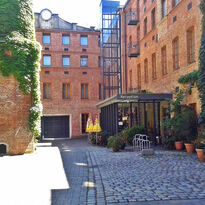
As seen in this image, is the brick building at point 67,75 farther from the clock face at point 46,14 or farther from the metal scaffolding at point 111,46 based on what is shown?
the metal scaffolding at point 111,46

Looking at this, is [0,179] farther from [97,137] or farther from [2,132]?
[97,137]

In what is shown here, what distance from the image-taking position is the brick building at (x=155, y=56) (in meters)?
13.3

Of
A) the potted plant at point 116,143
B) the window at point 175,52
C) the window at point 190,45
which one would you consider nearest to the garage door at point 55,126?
the potted plant at point 116,143

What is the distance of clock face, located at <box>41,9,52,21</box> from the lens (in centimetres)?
2833

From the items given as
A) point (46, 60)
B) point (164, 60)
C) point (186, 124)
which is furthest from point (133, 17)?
point (186, 124)

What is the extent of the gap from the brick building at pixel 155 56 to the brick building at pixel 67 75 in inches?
171

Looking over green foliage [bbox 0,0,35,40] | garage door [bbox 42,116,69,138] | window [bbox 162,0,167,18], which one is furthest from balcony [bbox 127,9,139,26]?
garage door [bbox 42,116,69,138]

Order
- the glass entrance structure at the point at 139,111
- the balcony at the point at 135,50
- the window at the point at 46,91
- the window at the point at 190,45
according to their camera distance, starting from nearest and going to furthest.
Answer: the window at the point at 190,45, the glass entrance structure at the point at 139,111, the balcony at the point at 135,50, the window at the point at 46,91

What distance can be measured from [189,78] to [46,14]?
20.5 m

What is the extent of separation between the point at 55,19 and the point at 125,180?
24.6 metres

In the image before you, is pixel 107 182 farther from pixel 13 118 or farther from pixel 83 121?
pixel 83 121

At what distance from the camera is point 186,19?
44.1 feet

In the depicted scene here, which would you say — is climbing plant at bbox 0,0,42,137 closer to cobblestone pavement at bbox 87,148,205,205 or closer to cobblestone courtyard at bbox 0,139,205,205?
cobblestone courtyard at bbox 0,139,205,205

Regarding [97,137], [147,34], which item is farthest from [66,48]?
[97,137]
